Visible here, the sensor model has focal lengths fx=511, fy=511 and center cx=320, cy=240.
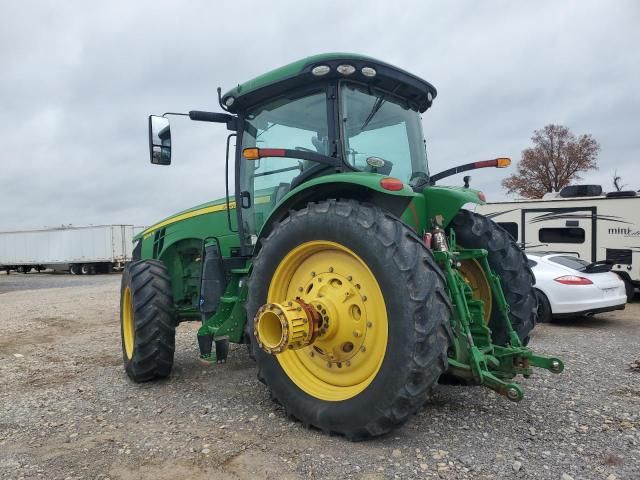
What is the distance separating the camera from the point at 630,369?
533cm

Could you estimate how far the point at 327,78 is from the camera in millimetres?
3869

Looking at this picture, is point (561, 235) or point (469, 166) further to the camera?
point (561, 235)

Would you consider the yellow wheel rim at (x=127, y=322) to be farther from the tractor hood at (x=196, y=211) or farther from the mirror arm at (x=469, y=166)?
the mirror arm at (x=469, y=166)

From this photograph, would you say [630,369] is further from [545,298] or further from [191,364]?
[191,364]

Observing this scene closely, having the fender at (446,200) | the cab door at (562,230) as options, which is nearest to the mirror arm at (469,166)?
the fender at (446,200)

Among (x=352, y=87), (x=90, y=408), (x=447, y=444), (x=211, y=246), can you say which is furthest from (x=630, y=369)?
(x=90, y=408)

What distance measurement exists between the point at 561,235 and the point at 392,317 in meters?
11.1

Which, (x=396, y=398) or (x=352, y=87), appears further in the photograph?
(x=352, y=87)

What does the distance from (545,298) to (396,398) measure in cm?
703

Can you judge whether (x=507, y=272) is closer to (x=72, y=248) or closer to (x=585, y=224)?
(x=585, y=224)

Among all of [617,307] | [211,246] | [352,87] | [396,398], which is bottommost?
[617,307]

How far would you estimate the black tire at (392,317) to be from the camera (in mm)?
2902

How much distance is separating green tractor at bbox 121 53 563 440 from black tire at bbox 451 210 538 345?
1 centimetres

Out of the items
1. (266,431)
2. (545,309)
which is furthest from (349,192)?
(545,309)
